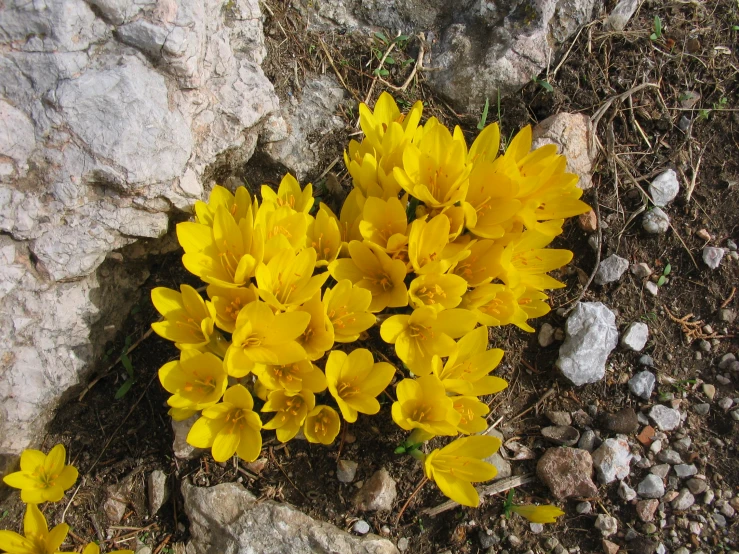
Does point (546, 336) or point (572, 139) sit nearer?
point (546, 336)

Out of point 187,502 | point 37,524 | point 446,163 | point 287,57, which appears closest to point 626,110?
point 446,163

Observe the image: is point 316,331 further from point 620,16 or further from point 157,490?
point 620,16

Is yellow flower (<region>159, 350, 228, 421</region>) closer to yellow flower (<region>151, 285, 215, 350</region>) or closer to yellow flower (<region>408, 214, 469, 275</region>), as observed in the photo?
yellow flower (<region>151, 285, 215, 350</region>)

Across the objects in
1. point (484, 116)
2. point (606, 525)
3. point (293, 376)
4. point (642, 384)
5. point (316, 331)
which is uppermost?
point (484, 116)

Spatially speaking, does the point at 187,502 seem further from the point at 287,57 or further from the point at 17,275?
the point at 287,57

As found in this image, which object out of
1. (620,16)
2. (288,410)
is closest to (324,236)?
(288,410)

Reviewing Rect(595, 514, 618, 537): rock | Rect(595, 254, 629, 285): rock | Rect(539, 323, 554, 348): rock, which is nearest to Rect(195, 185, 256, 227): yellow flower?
Rect(539, 323, 554, 348): rock

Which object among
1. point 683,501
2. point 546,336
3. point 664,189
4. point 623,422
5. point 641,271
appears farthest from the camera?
point 664,189
